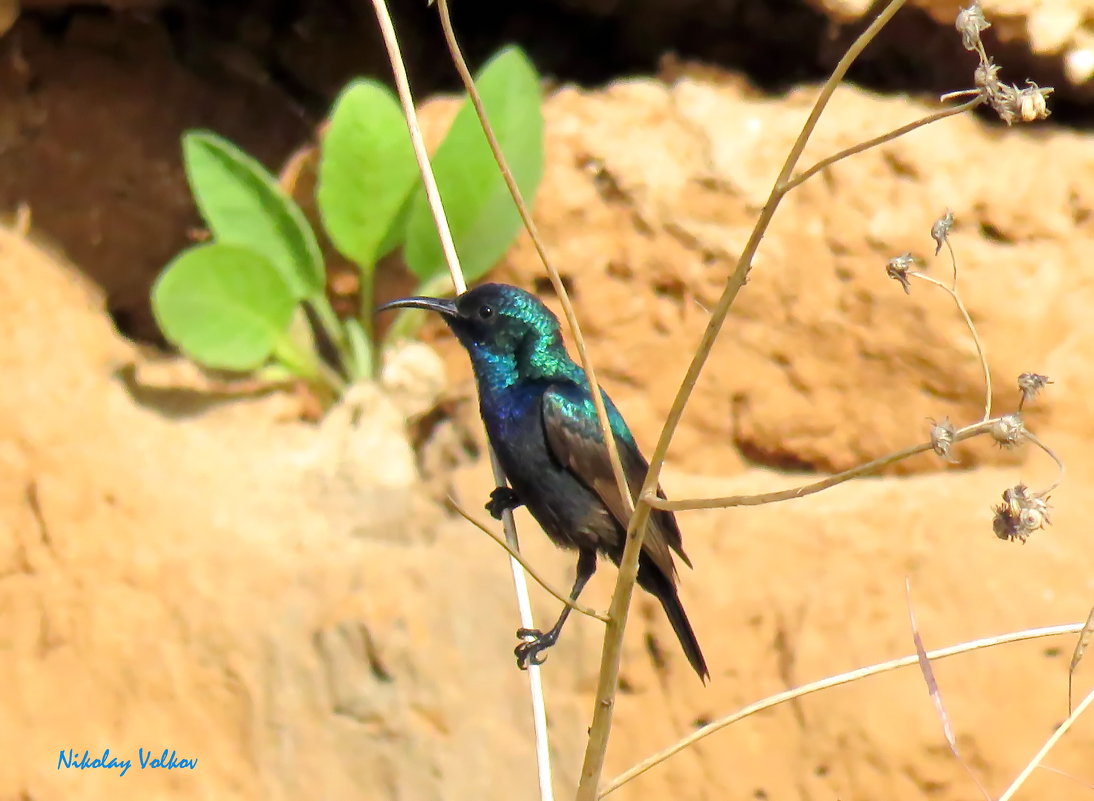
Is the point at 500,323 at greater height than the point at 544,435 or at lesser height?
greater

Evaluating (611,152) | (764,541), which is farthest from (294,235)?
(764,541)

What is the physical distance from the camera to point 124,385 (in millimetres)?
4727

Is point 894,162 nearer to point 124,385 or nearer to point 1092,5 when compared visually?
point 1092,5

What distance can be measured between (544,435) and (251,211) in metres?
2.04

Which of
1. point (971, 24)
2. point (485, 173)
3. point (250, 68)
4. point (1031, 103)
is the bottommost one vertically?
point (1031, 103)

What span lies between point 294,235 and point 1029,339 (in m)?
2.57

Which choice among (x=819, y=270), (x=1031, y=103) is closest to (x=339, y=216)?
(x=819, y=270)

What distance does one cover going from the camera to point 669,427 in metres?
1.51

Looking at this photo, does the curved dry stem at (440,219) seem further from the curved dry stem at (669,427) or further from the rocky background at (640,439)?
the rocky background at (640,439)

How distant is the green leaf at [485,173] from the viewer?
14.5 feet

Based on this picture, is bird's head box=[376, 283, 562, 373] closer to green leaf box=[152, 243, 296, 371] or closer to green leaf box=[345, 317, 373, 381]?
green leaf box=[152, 243, 296, 371]

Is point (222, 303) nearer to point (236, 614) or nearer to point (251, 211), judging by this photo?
point (251, 211)

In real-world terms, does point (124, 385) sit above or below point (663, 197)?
below
